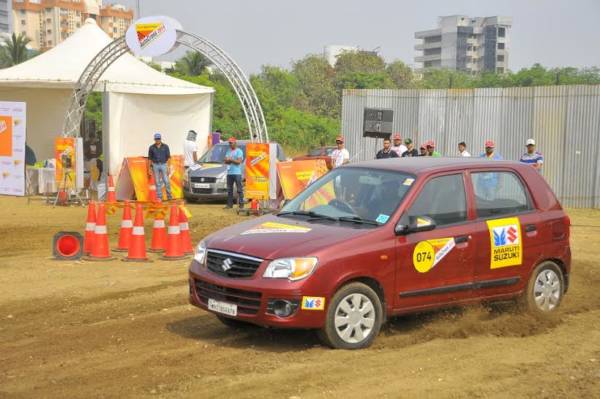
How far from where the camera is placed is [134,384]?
649cm

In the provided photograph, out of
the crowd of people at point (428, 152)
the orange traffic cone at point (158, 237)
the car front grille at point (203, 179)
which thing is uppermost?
the crowd of people at point (428, 152)

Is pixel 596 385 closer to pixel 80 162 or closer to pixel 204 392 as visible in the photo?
pixel 204 392

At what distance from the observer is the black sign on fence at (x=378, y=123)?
22.3 m

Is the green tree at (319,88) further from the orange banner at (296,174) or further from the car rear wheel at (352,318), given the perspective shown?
the car rear wheel at (352,318)

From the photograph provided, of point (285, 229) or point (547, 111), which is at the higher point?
point (547, 111)

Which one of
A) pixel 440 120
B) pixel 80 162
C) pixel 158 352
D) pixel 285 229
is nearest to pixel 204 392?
pixel 158 352

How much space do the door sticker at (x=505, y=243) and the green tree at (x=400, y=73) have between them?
3268 inches

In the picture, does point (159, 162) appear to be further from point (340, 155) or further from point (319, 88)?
point (319, 88)

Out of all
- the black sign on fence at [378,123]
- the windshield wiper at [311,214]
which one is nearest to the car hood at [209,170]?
the black sign on fence at [378,123]

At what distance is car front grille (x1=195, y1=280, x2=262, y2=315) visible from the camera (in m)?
7.38

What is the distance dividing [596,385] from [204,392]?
301cm

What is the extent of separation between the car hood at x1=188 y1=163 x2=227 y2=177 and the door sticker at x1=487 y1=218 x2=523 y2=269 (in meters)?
14.5

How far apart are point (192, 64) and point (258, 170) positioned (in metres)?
52.4

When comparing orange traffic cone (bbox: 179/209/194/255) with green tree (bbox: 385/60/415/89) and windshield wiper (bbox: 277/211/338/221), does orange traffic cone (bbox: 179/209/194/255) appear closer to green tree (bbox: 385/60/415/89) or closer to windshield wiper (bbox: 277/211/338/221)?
windshield wiper (bbox: 277/211/338/221)
